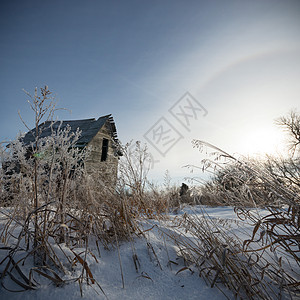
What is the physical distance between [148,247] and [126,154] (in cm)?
136

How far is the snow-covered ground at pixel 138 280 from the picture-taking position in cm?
85

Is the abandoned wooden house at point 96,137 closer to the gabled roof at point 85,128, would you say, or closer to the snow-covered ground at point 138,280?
the gabled roof at point 85,128

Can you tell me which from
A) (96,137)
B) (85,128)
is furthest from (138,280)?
(85,128)

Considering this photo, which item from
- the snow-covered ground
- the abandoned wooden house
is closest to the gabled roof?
the abandoned wooden house

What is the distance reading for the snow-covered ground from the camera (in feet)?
2.78

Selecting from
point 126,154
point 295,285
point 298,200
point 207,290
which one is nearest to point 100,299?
point 207,290

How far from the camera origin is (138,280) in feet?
3.37

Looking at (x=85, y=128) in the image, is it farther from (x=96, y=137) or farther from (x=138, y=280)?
(x=138, y=280)

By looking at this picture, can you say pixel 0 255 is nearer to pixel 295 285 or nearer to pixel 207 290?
pixel 207 290

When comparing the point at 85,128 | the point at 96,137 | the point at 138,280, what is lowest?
the point at 138,280

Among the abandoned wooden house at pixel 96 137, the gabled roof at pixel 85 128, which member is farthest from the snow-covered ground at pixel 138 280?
the gabled roof at pixel 85 128

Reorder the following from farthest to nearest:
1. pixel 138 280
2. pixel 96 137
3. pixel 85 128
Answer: pixel 85 128
pixel 96 137
pixel 138 280

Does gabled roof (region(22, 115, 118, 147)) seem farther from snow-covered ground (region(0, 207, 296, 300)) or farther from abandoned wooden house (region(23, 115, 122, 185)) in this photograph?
snow-covered ground (region(0, 207, 296, 300))

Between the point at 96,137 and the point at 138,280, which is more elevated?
the point at 96,137
